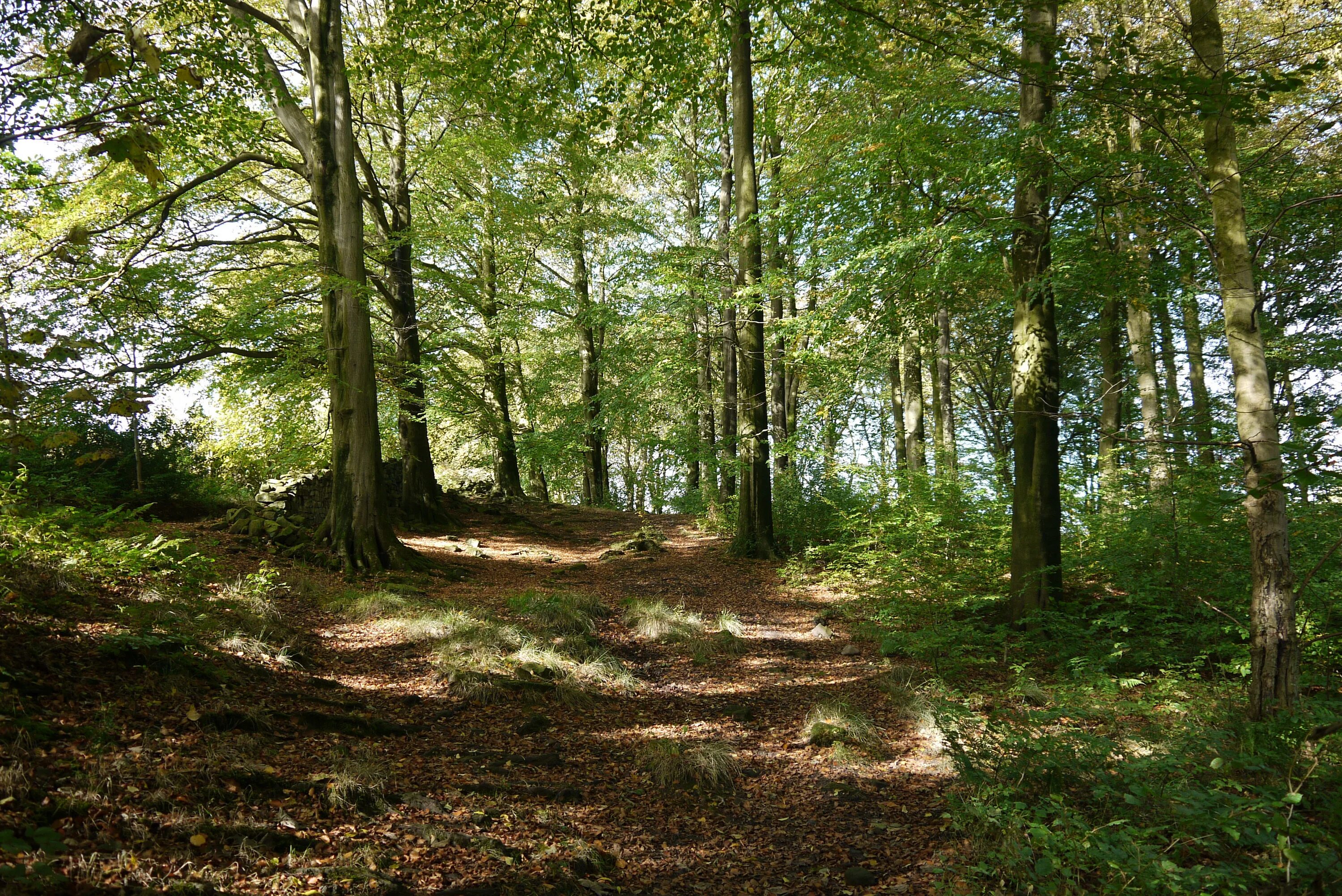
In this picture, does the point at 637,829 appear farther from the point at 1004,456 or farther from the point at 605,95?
the point at 1004,456

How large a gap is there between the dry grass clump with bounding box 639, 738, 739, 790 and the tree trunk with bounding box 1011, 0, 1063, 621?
4.11 metres

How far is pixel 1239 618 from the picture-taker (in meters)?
5.67

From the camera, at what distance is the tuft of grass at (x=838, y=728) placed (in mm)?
4895

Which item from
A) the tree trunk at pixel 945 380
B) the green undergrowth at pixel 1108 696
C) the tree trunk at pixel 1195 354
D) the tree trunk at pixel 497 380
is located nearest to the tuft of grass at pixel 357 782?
the green undergrowth at pixel 1108 696

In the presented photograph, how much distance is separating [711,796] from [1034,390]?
5.21 m

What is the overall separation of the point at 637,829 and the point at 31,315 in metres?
9.11

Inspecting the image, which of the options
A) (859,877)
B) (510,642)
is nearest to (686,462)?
(510,642)

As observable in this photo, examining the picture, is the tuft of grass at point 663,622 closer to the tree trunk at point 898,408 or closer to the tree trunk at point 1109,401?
the tree trunk at point 1109,401

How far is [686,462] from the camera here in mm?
13344

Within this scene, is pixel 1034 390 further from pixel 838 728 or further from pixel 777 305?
pixel 777 305

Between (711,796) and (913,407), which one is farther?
(913,407)

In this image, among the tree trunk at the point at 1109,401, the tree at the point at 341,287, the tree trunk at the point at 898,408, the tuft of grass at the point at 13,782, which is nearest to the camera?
the tuft of grass at the point at 13,782

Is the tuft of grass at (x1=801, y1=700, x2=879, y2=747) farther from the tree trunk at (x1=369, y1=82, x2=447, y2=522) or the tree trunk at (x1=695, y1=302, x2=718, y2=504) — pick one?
the tree trunk at (x1=369, y1=82, x2=447, y2=522)

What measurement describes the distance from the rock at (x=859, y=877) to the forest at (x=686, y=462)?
0.07 feet
